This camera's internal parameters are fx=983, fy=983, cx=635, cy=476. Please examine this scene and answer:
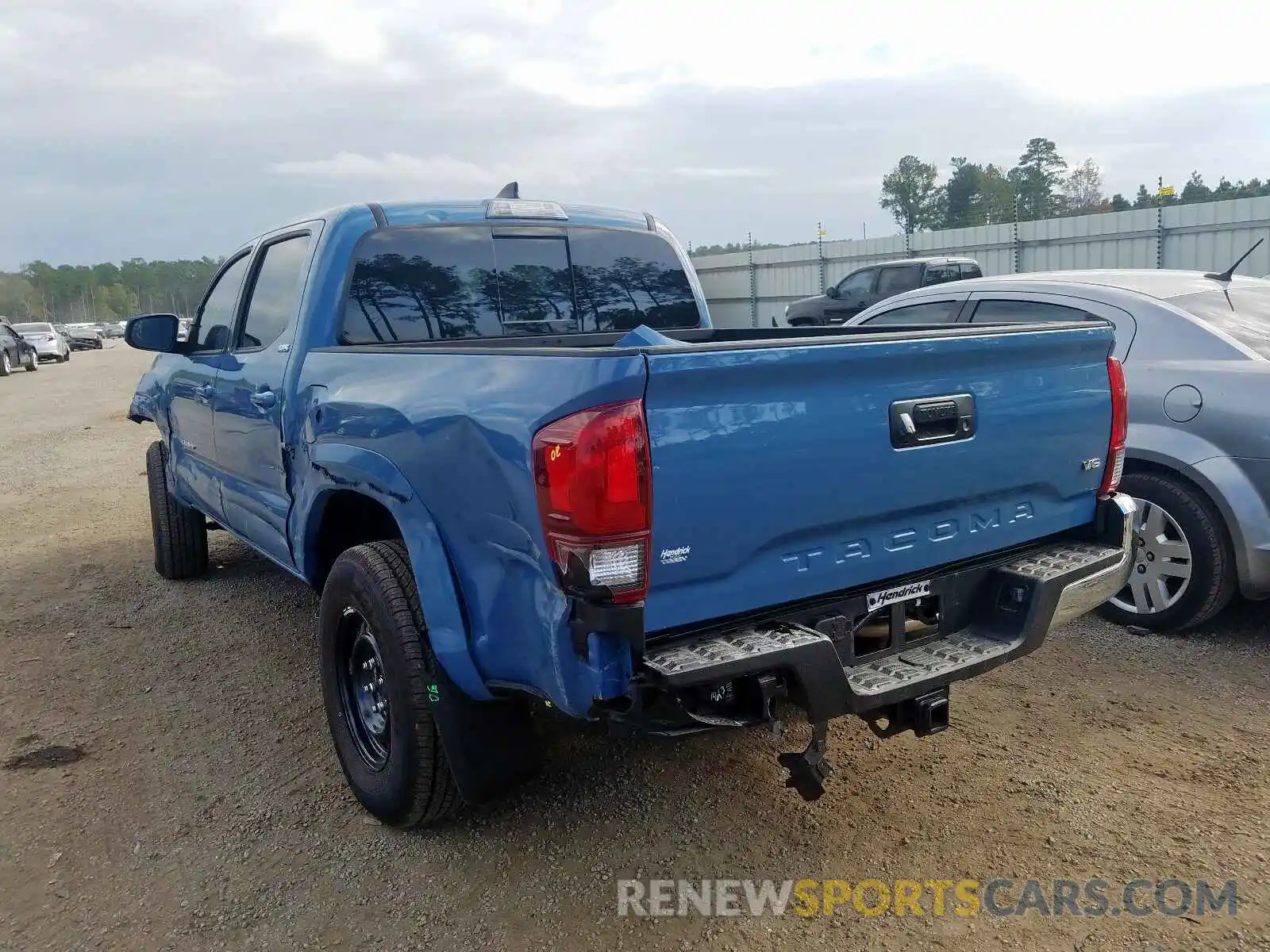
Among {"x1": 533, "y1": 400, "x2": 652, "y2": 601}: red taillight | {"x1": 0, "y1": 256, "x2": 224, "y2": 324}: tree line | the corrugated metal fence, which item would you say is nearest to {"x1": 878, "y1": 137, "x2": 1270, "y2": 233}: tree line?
the corrugated metal fence

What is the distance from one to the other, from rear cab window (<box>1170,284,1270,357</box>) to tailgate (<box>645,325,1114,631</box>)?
1.90 m

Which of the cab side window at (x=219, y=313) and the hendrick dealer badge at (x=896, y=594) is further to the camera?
the cab side window at (x=219, y=313)

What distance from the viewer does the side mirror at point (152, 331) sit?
4848mm

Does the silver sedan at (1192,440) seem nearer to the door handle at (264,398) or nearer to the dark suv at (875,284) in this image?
the door handle at (264,398)

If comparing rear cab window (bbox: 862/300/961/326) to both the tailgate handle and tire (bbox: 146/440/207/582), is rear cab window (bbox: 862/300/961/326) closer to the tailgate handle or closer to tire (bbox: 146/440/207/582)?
the tailgate handle

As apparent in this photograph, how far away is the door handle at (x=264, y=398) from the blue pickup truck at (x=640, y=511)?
0.03 metres

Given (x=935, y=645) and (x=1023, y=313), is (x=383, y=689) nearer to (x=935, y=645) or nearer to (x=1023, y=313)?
(x=935, y=645)

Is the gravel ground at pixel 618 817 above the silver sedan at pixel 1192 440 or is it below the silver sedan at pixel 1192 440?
below

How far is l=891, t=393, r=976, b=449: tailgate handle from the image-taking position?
265 cm

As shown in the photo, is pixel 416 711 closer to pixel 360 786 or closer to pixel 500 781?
pixel 500 781

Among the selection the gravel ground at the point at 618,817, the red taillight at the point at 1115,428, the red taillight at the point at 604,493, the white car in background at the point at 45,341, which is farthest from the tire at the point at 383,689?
the white car in background at the point at 45,341

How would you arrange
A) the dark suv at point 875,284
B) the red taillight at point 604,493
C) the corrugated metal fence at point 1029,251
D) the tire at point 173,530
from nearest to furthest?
the red taillight at point 604,493
the tire at point 173,530
the corrugated metal fence at point 1029,251
the dark suv at point 875,284

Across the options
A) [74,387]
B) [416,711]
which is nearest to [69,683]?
[416,711]

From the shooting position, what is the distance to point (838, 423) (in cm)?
254
